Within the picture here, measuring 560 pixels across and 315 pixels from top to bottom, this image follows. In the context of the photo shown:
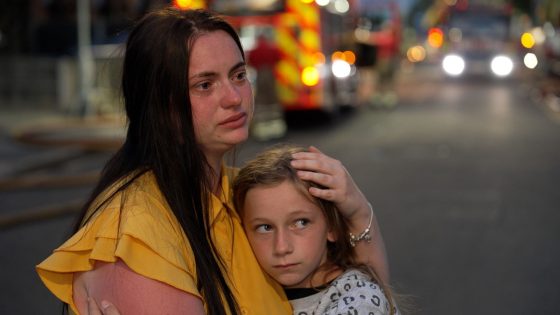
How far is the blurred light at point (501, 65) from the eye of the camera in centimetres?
3213

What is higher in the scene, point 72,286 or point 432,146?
point 72,286

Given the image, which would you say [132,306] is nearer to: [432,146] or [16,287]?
[16,287]

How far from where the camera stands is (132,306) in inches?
79.3

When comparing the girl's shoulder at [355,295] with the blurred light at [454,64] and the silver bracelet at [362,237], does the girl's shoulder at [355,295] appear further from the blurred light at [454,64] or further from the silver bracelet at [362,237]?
the blurred light at [454,64]

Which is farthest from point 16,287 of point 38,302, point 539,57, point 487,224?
point 539,57

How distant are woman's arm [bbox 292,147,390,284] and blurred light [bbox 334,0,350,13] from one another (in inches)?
642

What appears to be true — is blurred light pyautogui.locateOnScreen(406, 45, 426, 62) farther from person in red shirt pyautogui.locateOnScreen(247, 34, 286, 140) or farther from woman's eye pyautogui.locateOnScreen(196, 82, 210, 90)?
woman's eye pyautogui.locateOnScreen(196, 82, 210, 90)

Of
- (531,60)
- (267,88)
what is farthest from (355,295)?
(531,60)

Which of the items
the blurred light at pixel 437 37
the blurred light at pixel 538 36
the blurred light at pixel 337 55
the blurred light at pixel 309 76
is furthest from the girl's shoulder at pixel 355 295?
the blurred light at pixel 538 36

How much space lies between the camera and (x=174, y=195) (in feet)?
7.14

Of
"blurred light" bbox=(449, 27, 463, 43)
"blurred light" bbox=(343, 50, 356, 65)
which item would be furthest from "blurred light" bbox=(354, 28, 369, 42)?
"blurred light" bbox=(449, 27, 463, 43)

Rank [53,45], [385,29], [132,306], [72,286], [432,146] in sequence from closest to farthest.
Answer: [132,306] → [72,286] → [432,146] → [53,45] → [385,29]

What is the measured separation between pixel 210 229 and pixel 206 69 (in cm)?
38

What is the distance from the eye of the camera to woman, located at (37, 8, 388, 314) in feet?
6.64
